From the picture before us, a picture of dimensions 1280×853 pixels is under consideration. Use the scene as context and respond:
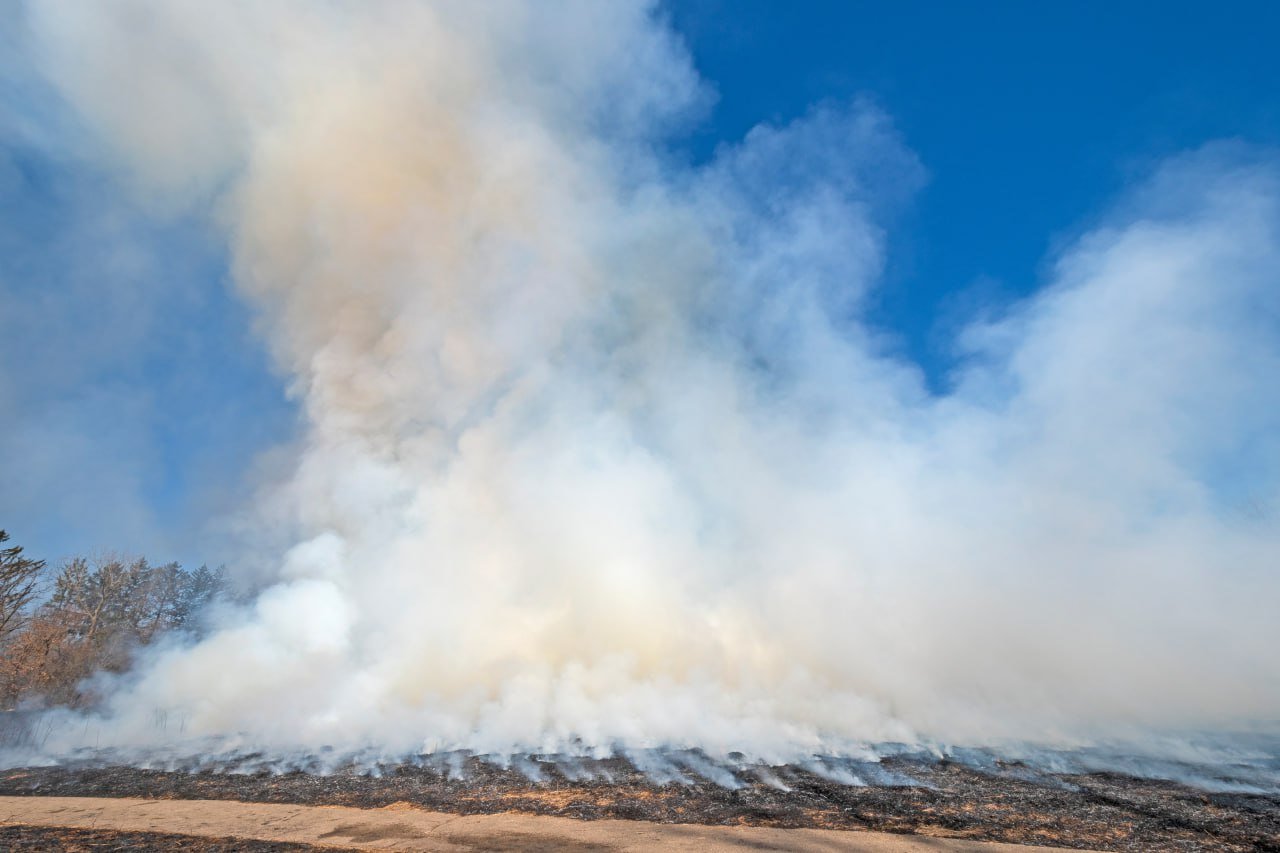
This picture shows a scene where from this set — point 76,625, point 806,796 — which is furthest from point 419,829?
point 76,625

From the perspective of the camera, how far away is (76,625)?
57938 millimetres

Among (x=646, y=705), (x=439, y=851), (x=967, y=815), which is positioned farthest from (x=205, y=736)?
(x=967, y=815)

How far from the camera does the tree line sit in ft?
148

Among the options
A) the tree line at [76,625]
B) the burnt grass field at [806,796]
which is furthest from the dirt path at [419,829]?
the tree line at [76,625]

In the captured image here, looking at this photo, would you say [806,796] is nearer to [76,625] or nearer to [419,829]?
[419,829]

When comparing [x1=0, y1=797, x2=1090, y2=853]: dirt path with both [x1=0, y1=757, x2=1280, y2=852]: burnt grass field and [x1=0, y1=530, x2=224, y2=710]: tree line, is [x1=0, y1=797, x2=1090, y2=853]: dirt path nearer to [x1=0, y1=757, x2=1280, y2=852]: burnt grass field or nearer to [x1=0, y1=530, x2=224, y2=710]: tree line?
[x1=0, y1=757, x2=1280, y2=852]: burnt grass field

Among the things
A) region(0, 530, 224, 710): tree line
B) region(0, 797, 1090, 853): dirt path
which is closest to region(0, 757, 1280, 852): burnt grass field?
region(0, 797, 1090, 853): dirt path

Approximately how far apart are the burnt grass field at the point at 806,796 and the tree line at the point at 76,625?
19.1m

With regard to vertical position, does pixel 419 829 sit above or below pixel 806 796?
below

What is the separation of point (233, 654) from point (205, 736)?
6.82m

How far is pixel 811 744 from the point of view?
33094mm

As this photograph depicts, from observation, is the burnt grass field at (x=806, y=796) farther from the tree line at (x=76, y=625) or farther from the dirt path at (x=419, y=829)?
the tree line at (x=76, y=625)

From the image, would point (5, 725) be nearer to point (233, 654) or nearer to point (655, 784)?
point (233, 654)

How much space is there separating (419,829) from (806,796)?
46.5 feet
